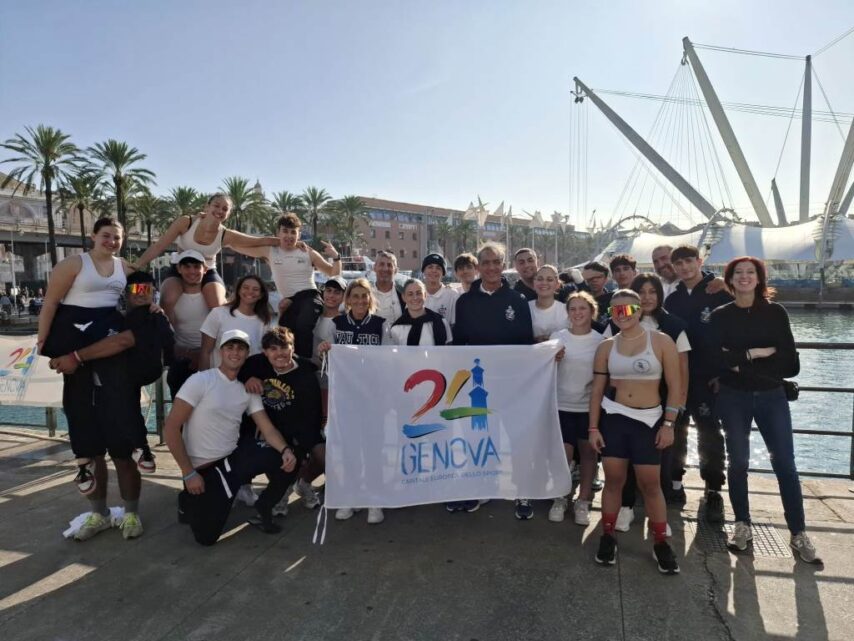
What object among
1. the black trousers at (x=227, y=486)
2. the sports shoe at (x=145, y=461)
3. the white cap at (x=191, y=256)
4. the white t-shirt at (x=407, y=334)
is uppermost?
the white cap at (x=191, y=256)

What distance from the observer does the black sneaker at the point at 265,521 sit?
3881 millimetres

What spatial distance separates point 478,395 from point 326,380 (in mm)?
1335

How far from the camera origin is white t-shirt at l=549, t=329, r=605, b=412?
4.04 meters

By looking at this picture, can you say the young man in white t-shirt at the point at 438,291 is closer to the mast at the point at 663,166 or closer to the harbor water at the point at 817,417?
the harbor water at the point at 817,417

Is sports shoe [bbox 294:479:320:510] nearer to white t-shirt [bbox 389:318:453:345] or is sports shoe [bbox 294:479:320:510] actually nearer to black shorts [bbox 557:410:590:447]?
white t-shirt [bbox 389:318:453:345]

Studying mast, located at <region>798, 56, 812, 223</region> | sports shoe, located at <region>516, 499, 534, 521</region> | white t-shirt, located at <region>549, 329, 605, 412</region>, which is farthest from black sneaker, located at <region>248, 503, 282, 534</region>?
mast, located at <region>798, 56, 812, 223</region>

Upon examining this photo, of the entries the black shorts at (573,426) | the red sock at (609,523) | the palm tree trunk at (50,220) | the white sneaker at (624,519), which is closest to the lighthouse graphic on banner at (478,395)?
the black shorts at (573,426)

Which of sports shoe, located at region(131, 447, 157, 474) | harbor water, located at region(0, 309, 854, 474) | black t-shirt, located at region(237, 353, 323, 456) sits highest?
black t-shirt, located at region(237, 353, 323, 456)

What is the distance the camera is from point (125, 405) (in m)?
3.92

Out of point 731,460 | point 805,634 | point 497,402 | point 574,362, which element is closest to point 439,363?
point 497,402

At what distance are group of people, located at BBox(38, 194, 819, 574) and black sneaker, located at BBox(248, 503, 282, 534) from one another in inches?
0.6

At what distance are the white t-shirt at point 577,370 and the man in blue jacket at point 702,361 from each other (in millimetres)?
729

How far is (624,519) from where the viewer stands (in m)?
3.84

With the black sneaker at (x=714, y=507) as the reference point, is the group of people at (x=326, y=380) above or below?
above
